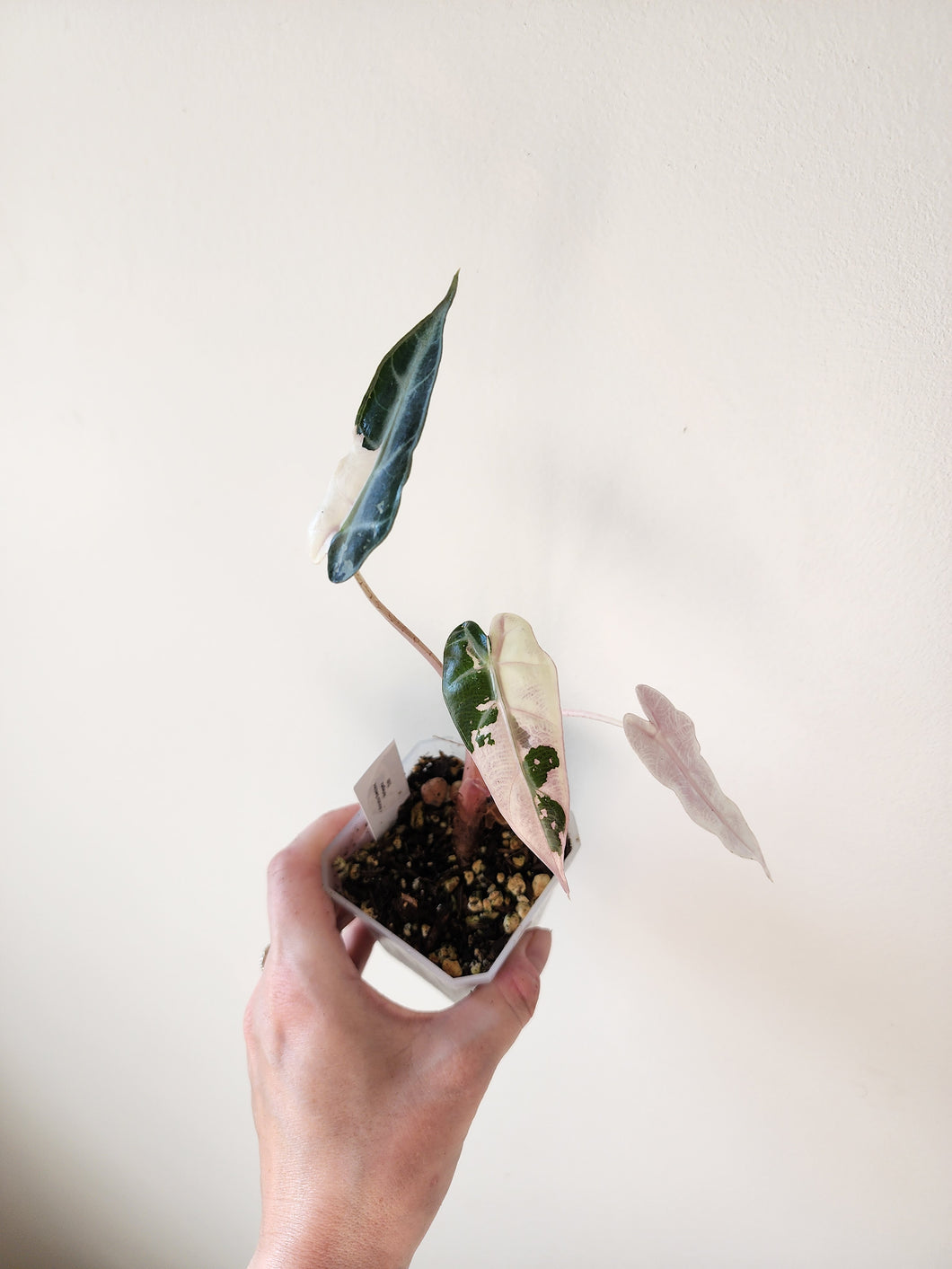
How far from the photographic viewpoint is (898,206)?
368mm

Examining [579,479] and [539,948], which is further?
[539,948]

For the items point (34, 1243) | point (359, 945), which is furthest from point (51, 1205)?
point (359, 945)

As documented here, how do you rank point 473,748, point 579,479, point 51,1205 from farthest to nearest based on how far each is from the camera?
point 51,1205 → point 579,479 → point 473,748

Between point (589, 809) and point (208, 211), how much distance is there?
0.59 metres

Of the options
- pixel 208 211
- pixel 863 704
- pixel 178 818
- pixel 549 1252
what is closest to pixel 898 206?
pixel 863 704

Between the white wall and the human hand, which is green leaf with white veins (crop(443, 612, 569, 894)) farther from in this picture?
the human hand

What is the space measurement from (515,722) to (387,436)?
173mm

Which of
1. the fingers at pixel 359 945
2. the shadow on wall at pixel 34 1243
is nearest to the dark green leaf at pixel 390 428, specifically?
the fingers at pixel 359 945

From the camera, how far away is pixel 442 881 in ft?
1.98

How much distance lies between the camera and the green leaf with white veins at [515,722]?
35cm

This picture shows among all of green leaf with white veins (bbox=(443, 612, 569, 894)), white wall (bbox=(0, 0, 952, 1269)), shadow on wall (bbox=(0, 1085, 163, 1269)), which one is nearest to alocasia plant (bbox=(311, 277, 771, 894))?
green leaf with white veins (bbox=(443, 612, 569, 894))

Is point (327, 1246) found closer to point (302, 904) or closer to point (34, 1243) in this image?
point (302, 904)

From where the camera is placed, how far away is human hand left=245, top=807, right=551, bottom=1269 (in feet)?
1.69

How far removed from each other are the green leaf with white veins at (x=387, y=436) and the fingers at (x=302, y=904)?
33cm
